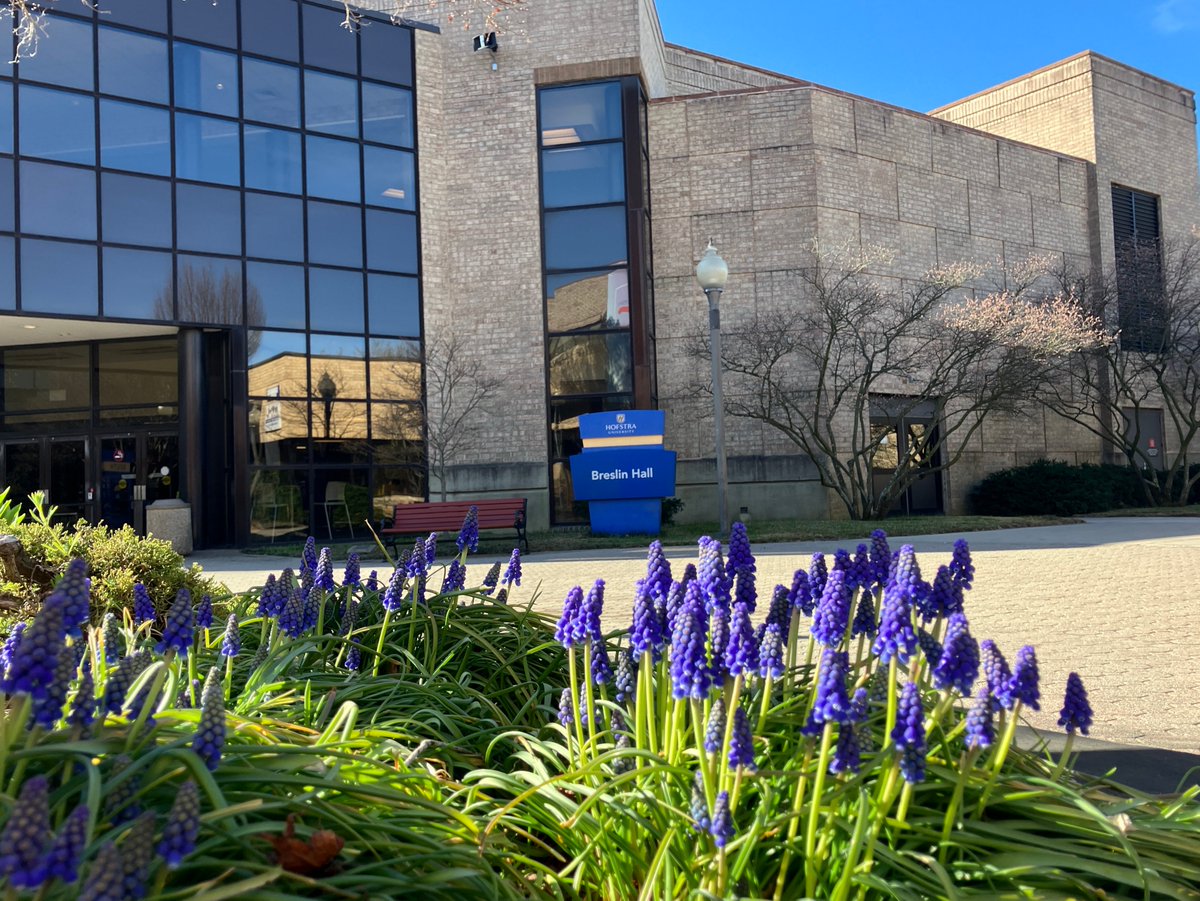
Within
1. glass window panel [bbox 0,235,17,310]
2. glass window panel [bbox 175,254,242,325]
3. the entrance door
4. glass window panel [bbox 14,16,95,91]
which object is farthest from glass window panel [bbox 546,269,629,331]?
glass window panel [bbox 0,235,17,310]

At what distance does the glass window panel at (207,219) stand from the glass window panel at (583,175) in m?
7.22

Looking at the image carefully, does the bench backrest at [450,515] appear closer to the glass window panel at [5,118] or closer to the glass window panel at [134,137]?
the glass window panel at [134,137]

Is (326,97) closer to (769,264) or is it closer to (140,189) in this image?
(140,189)

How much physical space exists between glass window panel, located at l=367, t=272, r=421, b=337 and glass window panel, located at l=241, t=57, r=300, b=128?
399cm

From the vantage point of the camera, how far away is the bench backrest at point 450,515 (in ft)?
54.1

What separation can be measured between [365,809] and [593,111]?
22.4 m

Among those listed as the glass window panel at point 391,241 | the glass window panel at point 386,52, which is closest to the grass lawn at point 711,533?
the glass window panel at point 391,241

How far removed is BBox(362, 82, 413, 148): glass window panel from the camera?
2158 centimetres

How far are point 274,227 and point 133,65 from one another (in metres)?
4.20

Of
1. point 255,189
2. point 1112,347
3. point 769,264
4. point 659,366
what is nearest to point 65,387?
point 255,189

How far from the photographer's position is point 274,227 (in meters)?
20.1

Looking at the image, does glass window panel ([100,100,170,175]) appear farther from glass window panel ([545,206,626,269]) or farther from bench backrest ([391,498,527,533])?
bench backrest ([391,498,527,533])

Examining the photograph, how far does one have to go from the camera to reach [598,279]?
22.0 meters

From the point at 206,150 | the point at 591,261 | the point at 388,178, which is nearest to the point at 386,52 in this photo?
the point at 388,178
